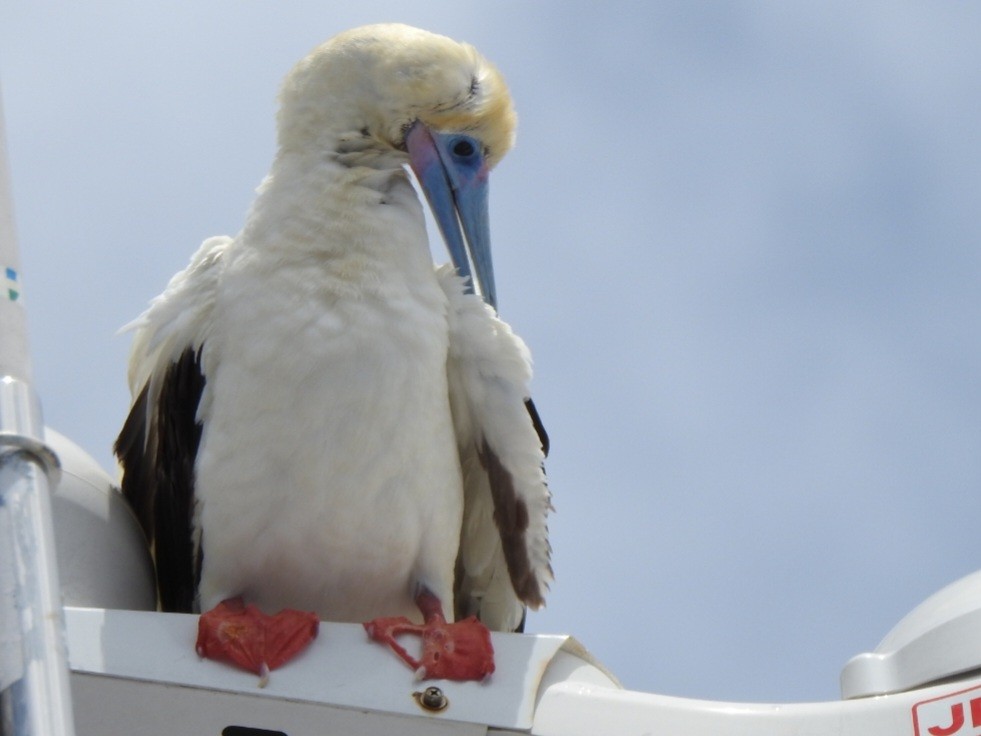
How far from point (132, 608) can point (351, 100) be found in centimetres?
232

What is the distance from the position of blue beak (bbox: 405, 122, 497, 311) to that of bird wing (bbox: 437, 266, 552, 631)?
20 centimetres

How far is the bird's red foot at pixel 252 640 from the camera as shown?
3781 mm

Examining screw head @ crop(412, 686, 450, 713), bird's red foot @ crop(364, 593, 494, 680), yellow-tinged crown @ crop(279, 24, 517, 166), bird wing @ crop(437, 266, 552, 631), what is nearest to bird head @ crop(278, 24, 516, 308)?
yellow-tinged crown @ crop(279, 24, 517, 166)

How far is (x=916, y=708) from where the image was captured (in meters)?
3.42

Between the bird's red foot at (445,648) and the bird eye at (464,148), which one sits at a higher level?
the bird eye at (464,148)

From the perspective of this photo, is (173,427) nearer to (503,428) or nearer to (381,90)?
(503,428)

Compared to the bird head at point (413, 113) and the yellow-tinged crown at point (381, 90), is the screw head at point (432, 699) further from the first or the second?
the yellow-tinged crown at point (381, 90)

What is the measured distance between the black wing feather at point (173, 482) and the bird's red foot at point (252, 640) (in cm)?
158

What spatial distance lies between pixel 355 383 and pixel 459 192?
119 centimetres

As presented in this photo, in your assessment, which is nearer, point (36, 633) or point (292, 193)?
point (36, 633)

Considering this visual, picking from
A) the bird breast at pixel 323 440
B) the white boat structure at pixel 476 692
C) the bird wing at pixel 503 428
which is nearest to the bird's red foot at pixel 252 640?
the white boat structure at pixel 476 692

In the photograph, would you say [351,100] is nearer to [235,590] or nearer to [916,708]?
[235,590]

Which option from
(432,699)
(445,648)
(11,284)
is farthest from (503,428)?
(11,284)

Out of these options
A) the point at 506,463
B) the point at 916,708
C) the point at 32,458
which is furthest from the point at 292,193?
the point at 32,458
